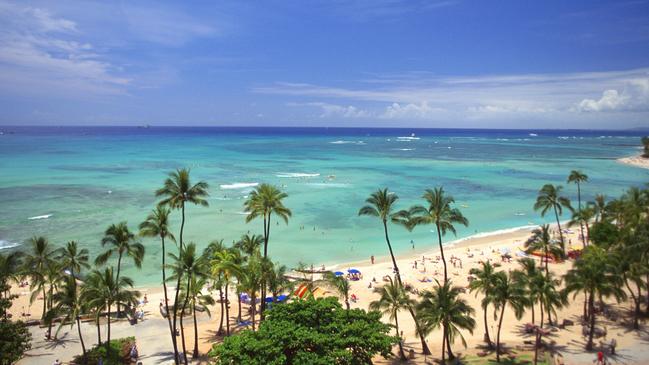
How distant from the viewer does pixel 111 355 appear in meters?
23.8

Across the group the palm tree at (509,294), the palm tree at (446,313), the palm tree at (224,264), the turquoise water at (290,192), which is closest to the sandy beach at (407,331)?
the palm tree at (446,313)

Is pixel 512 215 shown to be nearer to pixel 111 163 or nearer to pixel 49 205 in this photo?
pixel 49 205

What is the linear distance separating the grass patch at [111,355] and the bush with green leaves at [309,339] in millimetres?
8468

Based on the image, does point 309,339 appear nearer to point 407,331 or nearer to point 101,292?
point 101,292

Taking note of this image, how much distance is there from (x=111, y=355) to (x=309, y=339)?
13140mm

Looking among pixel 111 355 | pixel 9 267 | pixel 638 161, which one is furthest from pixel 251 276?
pixel 638 161

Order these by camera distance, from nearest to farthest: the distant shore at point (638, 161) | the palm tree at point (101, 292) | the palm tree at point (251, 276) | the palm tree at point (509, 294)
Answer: the palm tree at point (101, 292) < the palm tree at point (509, 294) < the palm tree at point (251, 276) < the distant shore at point (638, 161)

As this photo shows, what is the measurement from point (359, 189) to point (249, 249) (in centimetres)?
5379

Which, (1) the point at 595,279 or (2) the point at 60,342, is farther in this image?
(2) the point at 60,342

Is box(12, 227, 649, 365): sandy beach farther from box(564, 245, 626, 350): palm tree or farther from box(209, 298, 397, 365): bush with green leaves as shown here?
box(209, 298, 397, 365): bush with green leaves

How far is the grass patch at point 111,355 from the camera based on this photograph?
926 inches

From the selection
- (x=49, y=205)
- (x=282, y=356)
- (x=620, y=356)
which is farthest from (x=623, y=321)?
(x=49, y=205)

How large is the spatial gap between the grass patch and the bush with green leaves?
8.47 meters

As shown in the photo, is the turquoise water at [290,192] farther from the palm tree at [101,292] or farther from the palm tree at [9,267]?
the palm tree at [101,292]
